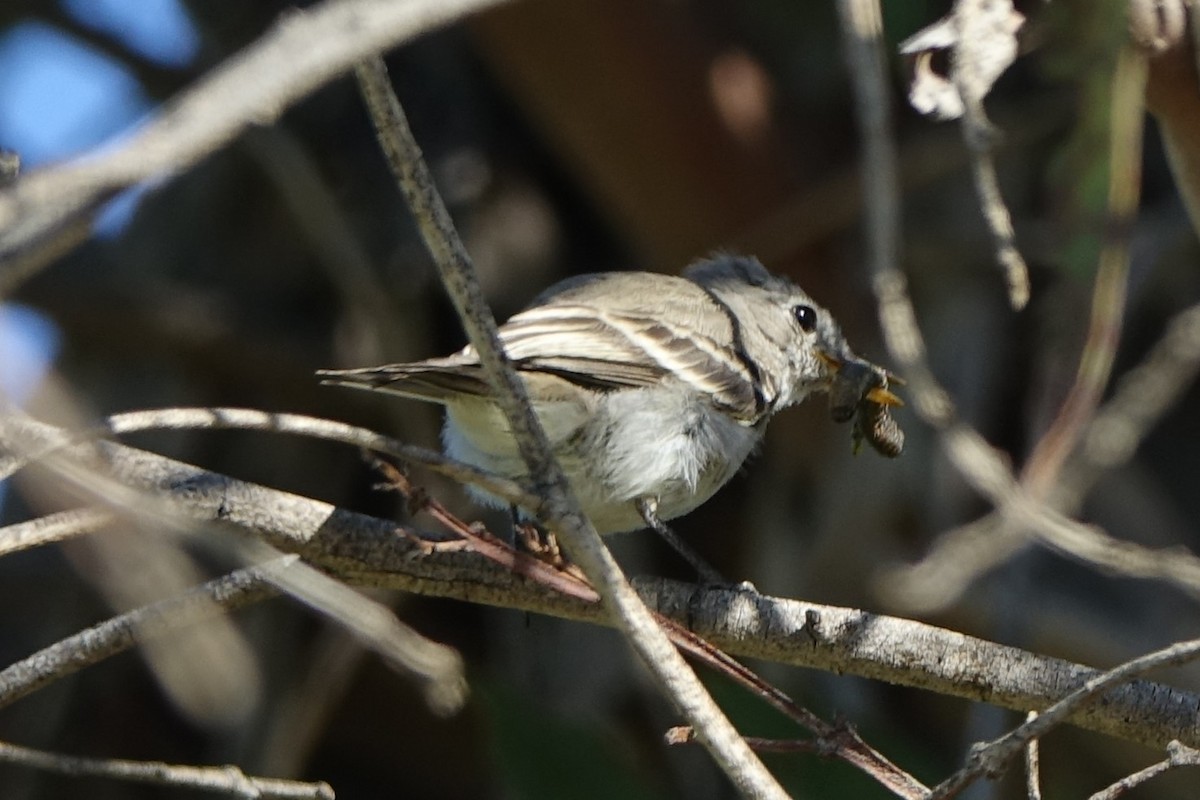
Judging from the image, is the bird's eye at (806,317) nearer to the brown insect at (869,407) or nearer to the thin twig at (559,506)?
the brown insect at (869,407)

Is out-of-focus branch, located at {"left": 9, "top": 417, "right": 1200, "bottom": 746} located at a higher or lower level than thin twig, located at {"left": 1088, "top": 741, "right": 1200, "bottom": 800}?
higher

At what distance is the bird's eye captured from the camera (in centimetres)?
442

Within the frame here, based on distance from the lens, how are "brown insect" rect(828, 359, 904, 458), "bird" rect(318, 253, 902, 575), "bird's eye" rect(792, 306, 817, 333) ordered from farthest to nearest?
"bird's eye" rect(792, 306, 817, 333) < "brown insect" rect(828, 359, 904, 458) < "bird" rect(318, 253, 902, 575)

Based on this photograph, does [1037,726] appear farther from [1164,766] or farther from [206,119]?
[206,119]

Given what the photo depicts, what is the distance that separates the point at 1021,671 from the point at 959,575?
9.4 inches

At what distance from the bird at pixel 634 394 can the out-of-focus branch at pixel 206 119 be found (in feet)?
5.86

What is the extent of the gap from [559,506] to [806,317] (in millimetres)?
2715

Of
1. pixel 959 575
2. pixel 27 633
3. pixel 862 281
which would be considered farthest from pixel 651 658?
pixel 27 633

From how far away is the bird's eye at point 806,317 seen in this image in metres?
4.42

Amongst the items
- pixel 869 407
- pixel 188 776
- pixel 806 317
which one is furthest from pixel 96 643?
pixel 806 317

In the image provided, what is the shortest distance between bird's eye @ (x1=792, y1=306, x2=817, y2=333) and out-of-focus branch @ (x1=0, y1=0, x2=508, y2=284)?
326cm

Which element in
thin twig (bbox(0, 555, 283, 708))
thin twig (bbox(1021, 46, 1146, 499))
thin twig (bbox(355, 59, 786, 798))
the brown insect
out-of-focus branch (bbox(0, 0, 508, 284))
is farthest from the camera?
the brown insect

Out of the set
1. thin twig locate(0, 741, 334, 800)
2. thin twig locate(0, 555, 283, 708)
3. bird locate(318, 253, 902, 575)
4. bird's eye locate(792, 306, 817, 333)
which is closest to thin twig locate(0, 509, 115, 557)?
thin twig locate(0, 555, 283, 708)

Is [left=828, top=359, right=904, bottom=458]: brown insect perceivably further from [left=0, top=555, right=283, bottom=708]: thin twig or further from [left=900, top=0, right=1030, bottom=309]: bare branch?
[left=0, top=555, right=283, bottom=708]: thin twig
